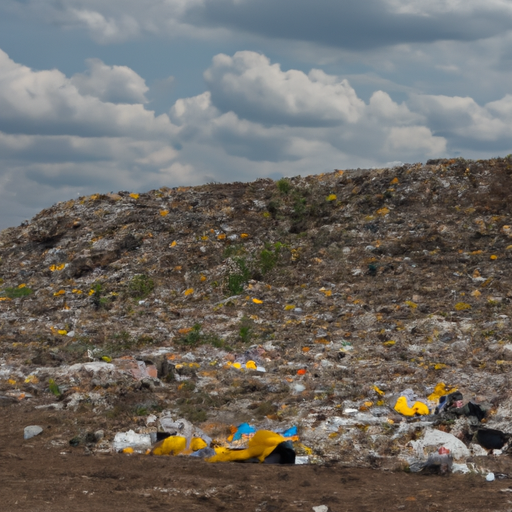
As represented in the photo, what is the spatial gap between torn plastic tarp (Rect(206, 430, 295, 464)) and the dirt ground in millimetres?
132

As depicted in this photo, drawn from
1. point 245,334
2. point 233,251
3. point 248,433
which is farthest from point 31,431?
point 233,251

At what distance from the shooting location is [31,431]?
5.75m

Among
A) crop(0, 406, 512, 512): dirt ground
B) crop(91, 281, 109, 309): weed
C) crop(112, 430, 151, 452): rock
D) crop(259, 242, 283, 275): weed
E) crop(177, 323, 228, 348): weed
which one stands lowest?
crop(0, 406, 512, 512): dirt ground

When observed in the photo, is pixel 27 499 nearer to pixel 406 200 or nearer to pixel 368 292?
pixel 368 292

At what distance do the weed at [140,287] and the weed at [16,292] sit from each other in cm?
214

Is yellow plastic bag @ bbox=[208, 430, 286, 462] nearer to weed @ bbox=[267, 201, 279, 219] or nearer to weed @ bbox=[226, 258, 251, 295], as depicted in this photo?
weed @ bbox=[226, 258, 251, 295]

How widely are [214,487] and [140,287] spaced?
648cm

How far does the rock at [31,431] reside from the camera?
5.71 m

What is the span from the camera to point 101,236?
1267cm

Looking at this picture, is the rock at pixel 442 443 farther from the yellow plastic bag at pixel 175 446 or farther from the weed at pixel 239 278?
the weed at pixel 239 278

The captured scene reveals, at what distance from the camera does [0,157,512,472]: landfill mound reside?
5754 millimetres

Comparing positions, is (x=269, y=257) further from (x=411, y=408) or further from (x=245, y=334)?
(x=411, y=408)

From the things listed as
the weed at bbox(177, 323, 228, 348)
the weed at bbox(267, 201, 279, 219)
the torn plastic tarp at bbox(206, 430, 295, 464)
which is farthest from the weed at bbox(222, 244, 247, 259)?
the torn plastic tarp at bbox(206, 430, 295, 464)

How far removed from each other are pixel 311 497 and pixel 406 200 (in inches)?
335
